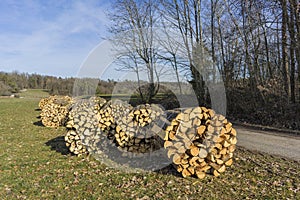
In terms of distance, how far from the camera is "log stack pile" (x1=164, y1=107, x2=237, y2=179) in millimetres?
3541

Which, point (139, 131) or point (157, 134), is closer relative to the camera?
point (157, 134)

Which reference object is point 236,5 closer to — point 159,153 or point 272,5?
point 272,5

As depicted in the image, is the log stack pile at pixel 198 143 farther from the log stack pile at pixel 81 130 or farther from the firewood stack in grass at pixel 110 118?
the log stack pile at pixel 81 130

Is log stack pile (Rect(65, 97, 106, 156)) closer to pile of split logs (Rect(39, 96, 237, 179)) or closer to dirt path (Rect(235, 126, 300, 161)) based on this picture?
pile of split logs (Rect(39, 96, 237, 179))

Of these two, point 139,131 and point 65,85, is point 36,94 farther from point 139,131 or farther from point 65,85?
point 139,131

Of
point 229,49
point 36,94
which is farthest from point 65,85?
point 229,49

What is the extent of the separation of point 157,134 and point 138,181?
111 cm

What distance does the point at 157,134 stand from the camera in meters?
4.38

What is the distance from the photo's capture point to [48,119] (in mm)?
9359

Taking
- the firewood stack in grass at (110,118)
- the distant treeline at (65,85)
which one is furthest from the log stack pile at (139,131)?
the distant treeline at (65,85)

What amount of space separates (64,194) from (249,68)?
9473mm

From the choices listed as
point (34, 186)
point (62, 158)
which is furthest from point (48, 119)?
point (34, 186)

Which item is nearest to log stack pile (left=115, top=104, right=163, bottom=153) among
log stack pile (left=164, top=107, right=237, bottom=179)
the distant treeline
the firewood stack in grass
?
the firewood stack in grass

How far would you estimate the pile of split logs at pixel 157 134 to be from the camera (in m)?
3.56
